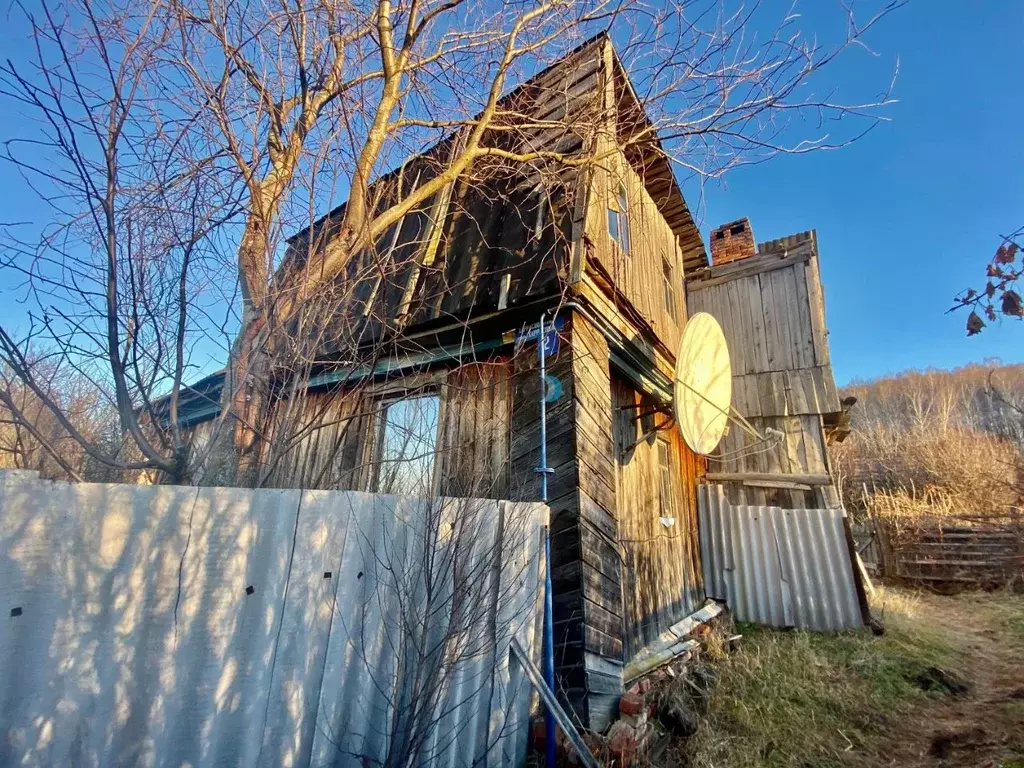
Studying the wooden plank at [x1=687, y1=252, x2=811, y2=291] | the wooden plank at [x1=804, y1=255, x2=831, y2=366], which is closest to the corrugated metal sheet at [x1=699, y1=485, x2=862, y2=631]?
the wooden plank at [x1=804, y1=255, x2=831, y2=366]

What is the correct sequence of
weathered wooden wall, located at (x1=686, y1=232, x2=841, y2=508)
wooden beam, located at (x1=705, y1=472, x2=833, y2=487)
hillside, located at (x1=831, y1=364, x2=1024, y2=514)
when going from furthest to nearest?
hillside, located at (x1=831, y1=364, x2=1024, y2=514) → weathered wooden wall, located at (x1=686, y1=232, x2=841, y2=508) → wooden beam, located at (x1=705, y1=472, x2=833, y2=487)

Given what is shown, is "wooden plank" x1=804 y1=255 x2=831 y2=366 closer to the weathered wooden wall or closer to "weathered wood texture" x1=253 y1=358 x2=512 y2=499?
the weathered wooden wall

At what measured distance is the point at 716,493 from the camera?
7.61 meters

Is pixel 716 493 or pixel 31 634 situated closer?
pixel 31 634

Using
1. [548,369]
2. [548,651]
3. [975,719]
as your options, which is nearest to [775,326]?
[975,719]

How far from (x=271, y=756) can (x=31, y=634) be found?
103cm

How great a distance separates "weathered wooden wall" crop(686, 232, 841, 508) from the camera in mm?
7984

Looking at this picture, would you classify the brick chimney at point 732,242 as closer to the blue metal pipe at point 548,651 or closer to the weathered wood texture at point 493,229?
the weathered wood texture at point 493,229

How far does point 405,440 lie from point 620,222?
3.81 m

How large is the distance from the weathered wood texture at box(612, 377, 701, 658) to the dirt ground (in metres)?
1.91

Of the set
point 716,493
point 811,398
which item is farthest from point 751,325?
point 716,493

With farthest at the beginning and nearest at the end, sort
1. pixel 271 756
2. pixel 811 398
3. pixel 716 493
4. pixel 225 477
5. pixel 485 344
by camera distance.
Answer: pixel 811 398, pixel 716 493, pixel 485 344, pixel 225 477, pixel 271 756

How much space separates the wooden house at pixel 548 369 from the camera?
11.6 feet

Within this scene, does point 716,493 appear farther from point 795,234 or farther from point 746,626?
point 795,234
